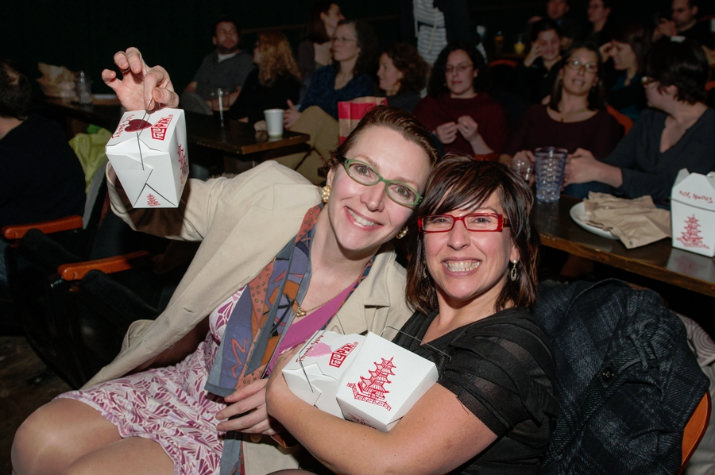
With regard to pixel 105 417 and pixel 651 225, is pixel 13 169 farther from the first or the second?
pixel 651 225

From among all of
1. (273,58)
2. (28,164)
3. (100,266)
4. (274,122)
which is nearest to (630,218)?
(100,266)

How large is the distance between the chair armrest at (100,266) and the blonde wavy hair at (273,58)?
3.05m

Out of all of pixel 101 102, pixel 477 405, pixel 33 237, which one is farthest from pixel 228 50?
pixel 477 405

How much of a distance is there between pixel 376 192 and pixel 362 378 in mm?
539

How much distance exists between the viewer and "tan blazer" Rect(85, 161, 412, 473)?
1.54 meters

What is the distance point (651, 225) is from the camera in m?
1.91

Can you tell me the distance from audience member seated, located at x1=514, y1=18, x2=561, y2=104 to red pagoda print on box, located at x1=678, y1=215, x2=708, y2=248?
3099mm

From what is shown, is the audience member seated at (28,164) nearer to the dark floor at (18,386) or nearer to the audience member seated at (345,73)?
the dark floor at (18,386)

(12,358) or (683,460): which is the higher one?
(683,460)

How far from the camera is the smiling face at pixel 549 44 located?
193 inches

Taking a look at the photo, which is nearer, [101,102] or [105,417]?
[105,417]

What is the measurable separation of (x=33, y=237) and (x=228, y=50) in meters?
4.17

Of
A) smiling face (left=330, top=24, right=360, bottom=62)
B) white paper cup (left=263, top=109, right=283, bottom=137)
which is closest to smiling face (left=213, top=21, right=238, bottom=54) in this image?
smiling face (left=330, top=24, right=360, bottom=62)

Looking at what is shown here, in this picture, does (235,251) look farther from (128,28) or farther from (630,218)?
(128,28)
